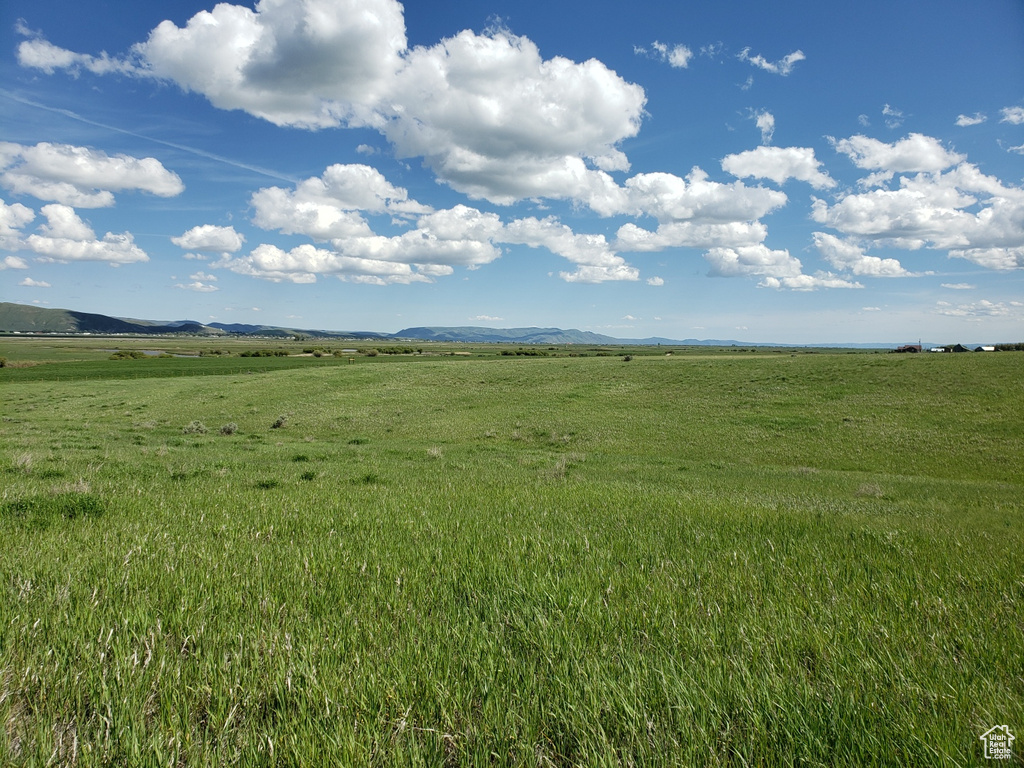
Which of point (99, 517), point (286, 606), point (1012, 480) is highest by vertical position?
point (286, 606)

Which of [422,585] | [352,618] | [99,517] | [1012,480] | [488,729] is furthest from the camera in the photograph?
[1012,480]

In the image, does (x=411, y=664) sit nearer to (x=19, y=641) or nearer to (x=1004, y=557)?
(x=19, y=641)

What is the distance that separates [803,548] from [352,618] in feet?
18.2

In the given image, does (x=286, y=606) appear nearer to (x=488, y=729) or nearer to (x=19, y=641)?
(x=19, y=641)

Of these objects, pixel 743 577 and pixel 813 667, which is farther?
pixel 743 577

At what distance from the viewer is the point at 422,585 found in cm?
430

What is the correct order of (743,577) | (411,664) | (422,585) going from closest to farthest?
(411,664) < (422,585) < (743,577)

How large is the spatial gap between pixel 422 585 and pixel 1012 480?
87.5 feet

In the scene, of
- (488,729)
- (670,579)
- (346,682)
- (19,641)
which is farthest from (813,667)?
(19,641)

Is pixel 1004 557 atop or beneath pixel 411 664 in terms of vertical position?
beneath

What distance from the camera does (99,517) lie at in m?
6.71

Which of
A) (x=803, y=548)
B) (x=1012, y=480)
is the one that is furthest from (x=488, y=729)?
Result: (x=1012, y=480)

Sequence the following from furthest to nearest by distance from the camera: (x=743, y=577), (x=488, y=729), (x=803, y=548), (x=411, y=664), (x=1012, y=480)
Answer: (x=1012, y=480)
(x=803, y=548)
(x=743, y=577)
(x=411, y=664)
(x=488, y=729)

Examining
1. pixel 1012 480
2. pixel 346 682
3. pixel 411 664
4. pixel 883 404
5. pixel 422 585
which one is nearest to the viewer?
pixel 346 682
